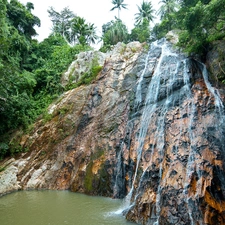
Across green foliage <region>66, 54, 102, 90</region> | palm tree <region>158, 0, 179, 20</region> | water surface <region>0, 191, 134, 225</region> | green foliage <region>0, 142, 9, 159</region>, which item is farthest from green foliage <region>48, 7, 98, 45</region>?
water surface <region>0, 191, 134, 225</region>

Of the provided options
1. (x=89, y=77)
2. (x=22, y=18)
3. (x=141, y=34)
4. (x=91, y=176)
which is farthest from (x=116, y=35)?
(x=91, y=176)

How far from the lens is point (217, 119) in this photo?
25.5ft

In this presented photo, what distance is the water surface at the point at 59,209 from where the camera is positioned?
710cm

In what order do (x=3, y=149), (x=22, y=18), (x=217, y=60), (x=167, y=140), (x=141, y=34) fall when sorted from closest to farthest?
1. (x=167, y=140)
2. (x=217, y=60)
3. (x=3, y=149)
4. (x=22, y=18)
5. (x=141, y=34)

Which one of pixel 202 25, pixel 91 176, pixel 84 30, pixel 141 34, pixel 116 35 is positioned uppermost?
pixel 84 30

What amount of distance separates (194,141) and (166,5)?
26594 millimetres

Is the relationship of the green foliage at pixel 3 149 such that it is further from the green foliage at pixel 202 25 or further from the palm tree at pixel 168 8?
the palm tree at pixel 168 8

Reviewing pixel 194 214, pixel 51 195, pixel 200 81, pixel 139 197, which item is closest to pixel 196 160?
pixel 194 214

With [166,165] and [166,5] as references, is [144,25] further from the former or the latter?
[166,165]

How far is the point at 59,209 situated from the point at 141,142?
4.15 m

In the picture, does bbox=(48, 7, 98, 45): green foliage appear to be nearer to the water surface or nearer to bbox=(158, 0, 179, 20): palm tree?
bbox=(158, 0, 179, 20): palm tree

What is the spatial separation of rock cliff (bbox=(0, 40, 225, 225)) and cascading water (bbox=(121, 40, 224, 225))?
30 mm

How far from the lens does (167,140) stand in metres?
8.25

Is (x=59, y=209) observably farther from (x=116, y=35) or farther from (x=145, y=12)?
(x=145, y=12)
